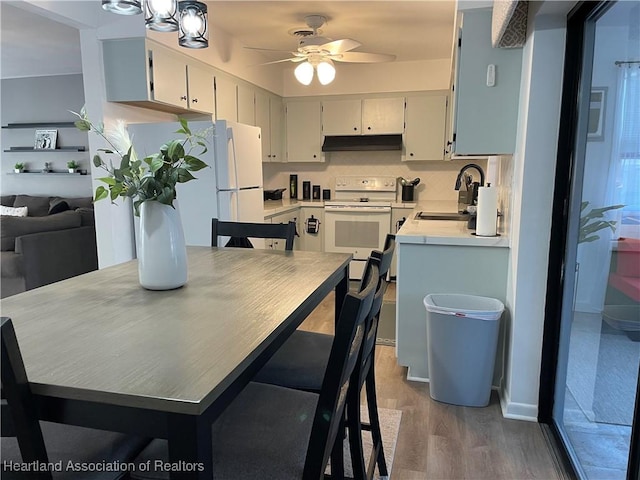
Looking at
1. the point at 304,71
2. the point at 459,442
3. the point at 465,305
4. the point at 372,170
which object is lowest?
the point at 459,442

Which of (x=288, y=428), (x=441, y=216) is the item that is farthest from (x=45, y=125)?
(x=288, y=428)

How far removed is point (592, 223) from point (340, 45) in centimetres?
216

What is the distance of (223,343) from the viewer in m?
1.00

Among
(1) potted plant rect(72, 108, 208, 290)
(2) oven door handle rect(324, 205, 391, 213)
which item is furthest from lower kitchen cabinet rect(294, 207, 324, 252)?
(1) potted plant rect(72, 108, 208, 290)

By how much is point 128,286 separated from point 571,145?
1.92 meters

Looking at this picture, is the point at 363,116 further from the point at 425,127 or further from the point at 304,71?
the point at 304,71

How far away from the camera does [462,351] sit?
2.25 metres

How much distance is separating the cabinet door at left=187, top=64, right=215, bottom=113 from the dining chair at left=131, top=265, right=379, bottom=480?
9.00ft

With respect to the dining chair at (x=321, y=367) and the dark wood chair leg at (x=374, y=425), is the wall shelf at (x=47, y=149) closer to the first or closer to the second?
the dining chair at (x=321, y=367)

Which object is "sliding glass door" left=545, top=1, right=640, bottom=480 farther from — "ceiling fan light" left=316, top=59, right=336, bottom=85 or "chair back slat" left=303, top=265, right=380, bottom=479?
"ceiling fan light" left=316, top=59, right=336, bottom=85

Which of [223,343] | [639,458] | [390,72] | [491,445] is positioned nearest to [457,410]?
[491,445]

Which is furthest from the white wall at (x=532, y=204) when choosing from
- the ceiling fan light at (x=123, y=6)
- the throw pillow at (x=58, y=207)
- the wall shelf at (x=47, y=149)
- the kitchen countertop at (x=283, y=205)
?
the wall shelf at (x=47, y=149)

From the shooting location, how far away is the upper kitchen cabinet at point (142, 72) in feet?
9.84

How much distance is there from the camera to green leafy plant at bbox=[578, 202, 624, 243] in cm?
162
